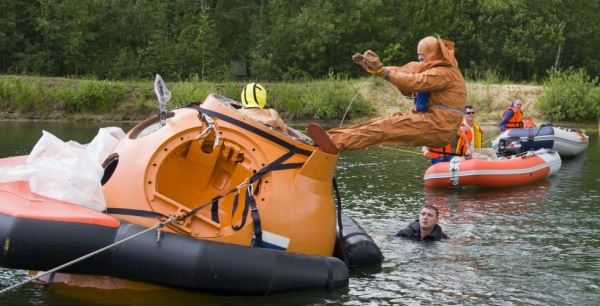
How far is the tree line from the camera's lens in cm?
3719

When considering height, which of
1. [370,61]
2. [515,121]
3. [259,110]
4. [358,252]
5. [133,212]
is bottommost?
[358,252]

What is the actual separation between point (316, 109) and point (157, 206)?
2266cm

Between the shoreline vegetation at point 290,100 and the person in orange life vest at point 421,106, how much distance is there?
2125 cm

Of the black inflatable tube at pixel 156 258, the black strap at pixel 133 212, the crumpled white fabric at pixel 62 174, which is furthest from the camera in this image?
the black strap at pixel 133 212

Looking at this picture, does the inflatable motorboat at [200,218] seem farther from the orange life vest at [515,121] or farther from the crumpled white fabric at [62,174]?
the orange life vest at [515,121]

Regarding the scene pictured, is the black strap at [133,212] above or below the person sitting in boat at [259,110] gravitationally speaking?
below

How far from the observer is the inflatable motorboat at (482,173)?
14.5 meters

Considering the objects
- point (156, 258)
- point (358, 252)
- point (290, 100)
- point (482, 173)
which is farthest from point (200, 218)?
point (290, 100)

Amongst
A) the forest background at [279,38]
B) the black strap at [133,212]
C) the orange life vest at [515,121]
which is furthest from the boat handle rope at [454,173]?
the forest background at [279,38]

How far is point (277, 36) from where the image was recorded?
129ft

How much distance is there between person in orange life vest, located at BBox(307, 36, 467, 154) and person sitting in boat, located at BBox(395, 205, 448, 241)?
4.97 feet

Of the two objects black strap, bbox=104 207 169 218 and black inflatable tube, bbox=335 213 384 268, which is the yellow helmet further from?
black inflatable tube, bbox=335 213 384 268

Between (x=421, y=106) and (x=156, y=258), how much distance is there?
10.8 feet

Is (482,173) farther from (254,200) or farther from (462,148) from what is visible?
(254,200)
